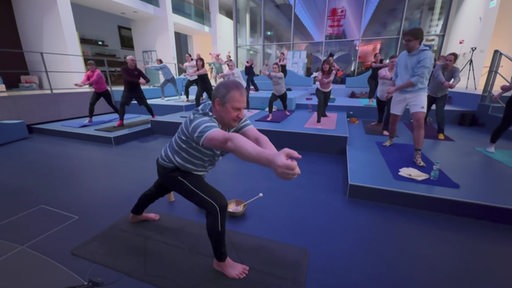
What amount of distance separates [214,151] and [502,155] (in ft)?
13.3

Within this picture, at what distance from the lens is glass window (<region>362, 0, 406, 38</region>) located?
9.37 metres

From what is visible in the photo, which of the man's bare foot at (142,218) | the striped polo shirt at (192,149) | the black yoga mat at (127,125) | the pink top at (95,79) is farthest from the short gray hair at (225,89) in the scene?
the pink top at (95,79)

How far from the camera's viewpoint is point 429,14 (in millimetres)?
8953

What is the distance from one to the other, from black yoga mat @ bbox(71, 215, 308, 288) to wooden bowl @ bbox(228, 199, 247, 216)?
235 mm

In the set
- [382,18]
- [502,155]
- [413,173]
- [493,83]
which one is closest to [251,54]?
[382,18]

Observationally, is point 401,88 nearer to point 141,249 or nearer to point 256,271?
point 256,271

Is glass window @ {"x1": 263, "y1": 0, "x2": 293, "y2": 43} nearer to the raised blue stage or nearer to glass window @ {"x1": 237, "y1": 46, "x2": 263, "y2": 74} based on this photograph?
glass window @ {"x1": 237, "y1": 46, "x2": 263, "y2": 74}

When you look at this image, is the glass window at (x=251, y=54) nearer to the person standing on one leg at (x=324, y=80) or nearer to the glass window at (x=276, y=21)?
the glass window at (x=276, y=21)

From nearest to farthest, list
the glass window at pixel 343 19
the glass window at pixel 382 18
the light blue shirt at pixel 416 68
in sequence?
the light blue shirt at pixel 416 68 < the glass window at pixel 382 18 < the glass window at pixel 343 19

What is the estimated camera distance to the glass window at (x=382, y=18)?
30.8 feet

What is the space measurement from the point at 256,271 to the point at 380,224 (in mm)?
1197

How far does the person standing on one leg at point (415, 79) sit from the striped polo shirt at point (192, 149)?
2341mm

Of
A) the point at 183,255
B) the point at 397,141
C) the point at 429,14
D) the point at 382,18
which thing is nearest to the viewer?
the point at 183,255

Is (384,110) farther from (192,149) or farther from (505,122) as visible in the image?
(192,149)
